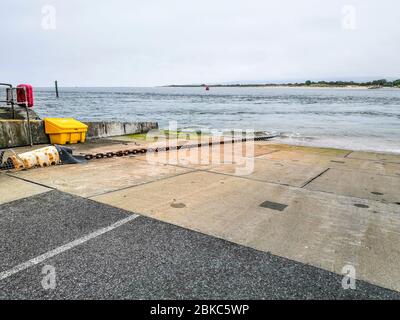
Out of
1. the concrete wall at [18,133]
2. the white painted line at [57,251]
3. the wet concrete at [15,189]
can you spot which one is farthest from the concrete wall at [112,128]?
the white painted line at [57,251]

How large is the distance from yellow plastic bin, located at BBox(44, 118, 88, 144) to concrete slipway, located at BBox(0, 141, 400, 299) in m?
3.14

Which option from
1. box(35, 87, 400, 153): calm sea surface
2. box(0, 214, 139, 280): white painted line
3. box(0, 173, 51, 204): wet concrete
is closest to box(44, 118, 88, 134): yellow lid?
box(0, 173, 51, 204): wet concrete

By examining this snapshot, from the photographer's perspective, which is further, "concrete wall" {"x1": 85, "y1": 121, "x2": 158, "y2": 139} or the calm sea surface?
the calm sea surface

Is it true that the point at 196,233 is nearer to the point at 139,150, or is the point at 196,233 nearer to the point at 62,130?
the point at 139,150

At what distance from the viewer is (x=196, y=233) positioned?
363 cm

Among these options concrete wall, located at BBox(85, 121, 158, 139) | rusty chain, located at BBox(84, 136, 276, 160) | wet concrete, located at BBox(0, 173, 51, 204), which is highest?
concrete wall, located at BBox(85, 121, 158, 139)

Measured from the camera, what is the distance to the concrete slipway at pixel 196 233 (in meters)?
2.71

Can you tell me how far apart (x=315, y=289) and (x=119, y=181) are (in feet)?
12.4

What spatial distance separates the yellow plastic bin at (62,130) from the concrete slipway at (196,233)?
3145 mm

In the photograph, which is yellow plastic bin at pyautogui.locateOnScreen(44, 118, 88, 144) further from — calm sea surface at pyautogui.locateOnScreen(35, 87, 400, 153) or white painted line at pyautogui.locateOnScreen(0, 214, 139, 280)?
calm sea surface at pyautogui.locateOnScreen(35, 87, 400, 153)

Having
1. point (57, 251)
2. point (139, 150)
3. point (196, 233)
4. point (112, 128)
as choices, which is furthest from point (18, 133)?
point (196, 233)

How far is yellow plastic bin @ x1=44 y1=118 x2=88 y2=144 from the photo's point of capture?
9.12 metres
